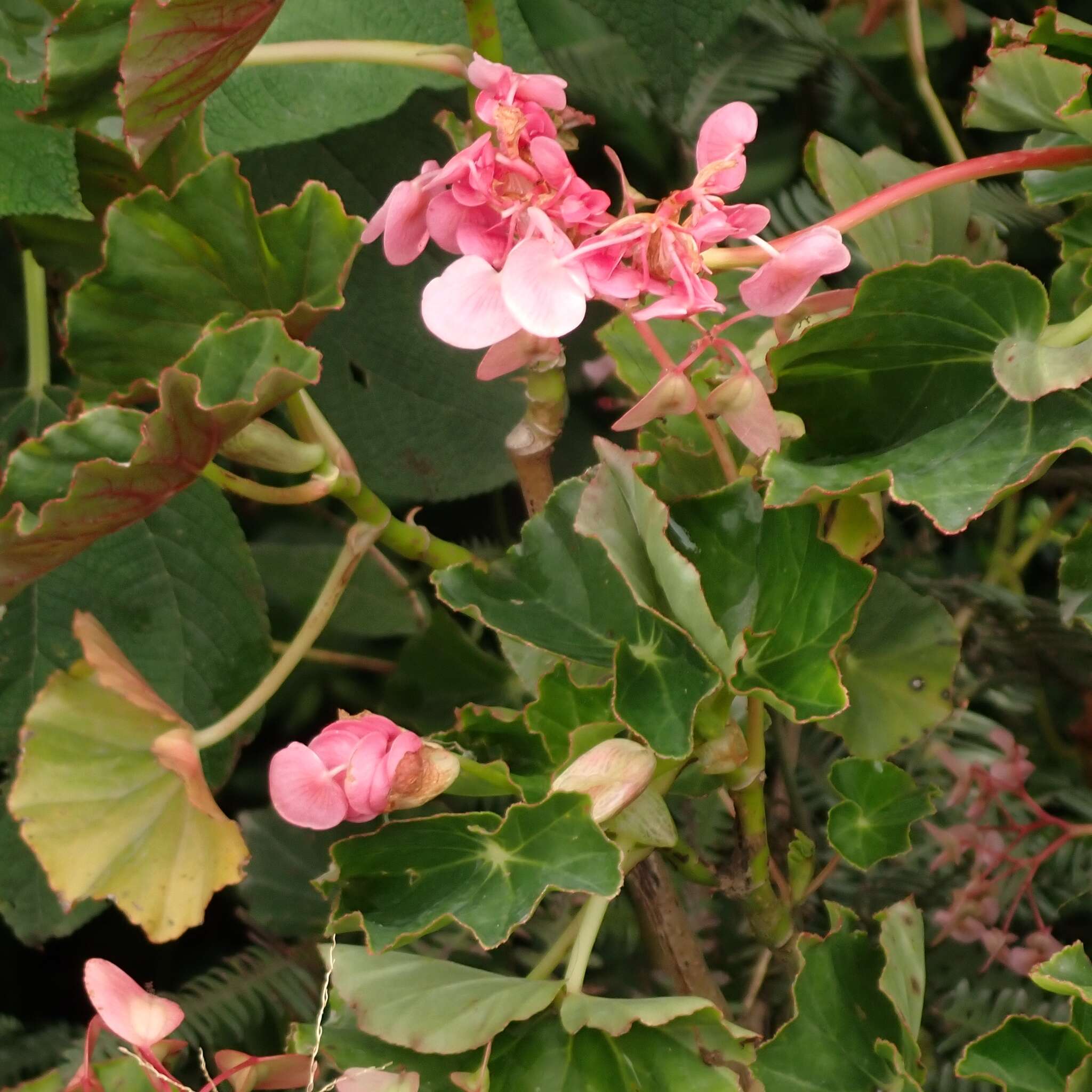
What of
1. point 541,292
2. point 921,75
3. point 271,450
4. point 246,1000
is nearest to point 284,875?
point 246,1000

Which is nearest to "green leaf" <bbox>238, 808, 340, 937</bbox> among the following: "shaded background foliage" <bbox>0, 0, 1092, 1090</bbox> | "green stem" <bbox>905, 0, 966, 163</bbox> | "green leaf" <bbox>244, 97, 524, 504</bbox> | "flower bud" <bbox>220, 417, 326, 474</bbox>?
"shaded background foliage" <bbox>0, 0, 1092, 1090</bbox>

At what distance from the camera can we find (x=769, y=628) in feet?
1.39

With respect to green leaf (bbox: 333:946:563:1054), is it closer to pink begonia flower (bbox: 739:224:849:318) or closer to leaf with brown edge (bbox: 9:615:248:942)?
leaf with brown edge (bbox: 9:615:248:942)

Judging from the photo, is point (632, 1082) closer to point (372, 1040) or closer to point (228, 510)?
point (372, 1040)

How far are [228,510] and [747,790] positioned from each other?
0.30 meters

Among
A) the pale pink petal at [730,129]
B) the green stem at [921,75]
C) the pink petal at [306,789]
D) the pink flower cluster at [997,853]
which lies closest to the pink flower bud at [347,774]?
the pink petal at [306,789]

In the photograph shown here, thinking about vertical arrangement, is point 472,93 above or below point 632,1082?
above

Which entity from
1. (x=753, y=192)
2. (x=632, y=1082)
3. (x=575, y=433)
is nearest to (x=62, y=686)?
(x=632, y=1082)

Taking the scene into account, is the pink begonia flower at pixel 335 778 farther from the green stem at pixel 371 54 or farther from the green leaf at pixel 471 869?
the green stem at pixel 371 54

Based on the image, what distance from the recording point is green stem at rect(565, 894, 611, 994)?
39 cm

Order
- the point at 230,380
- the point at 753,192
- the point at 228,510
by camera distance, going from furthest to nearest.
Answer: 1. the point at 753,192
2. the point at 228,510
3. the point at 230,380

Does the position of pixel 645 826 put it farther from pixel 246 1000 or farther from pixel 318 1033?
pixel 246 1000

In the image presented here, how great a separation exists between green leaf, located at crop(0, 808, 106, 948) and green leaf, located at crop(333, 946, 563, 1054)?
0.23 meters

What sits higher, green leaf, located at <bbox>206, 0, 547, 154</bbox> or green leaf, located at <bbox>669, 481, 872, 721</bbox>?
green leaf, located at <bbox>206, 0, 547, 154</bbox>
